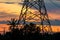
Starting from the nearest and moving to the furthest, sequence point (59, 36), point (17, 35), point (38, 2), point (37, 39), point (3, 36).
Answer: point (38, 2), point (37, 39), point (17, 35), point (3, 36), point (59, 36)

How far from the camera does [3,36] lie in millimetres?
61688

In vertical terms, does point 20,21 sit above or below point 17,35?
above

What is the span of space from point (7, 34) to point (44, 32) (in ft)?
56.6

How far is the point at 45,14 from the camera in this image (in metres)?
42.9

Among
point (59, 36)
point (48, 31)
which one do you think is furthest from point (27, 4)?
point (59, 36)

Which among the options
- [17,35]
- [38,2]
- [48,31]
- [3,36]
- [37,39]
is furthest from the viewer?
[3,36]

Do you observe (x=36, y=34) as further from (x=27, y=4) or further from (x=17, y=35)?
(x=27, y=4)

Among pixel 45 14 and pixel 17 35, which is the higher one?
pixel 45 14

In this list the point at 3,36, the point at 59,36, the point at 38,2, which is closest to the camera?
the point at 38,2

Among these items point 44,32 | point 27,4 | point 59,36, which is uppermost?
point 27,4

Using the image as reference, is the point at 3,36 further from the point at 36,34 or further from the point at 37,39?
the point at 37,39

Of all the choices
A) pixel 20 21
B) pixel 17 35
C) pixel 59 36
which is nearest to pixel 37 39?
pixel 17 35

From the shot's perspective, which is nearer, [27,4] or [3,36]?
[27,4]

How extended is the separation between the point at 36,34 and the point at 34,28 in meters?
3.44
